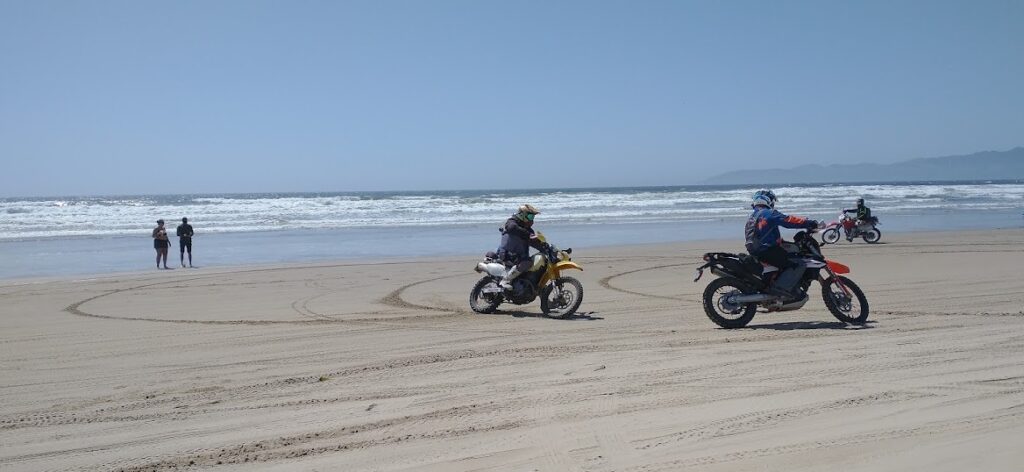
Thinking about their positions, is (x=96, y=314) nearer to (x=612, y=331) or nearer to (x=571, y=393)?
(x=612, y=331)

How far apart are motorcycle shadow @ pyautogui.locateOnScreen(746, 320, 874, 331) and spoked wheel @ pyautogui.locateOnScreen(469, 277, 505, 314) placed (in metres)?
3.26

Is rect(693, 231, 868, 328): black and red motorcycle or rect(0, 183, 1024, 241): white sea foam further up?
rect(693, 231, 868, 328): black and red motorcycle

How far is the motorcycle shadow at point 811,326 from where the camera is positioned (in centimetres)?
805

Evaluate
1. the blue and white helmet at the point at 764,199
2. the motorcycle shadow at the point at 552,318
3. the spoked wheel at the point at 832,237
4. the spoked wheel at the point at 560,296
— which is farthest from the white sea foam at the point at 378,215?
the blue and white helmet at the point at 764,199

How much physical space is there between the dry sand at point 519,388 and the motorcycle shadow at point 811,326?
49mm

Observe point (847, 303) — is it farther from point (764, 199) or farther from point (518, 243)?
point (518, 243)

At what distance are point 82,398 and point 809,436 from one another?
186 inches

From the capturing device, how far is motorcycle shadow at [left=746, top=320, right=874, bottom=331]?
8055 mm

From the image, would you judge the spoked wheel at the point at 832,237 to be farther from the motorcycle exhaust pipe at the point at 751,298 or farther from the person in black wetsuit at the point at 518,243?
→ the motorcycle exhaust pipe at the point at 751,298

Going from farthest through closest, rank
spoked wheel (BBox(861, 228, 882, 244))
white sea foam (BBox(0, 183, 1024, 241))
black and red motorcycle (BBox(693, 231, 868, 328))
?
white sea foam (BBox(0, 183, 1024, 241)) → spoked wheel (BBox(861, 228, 882, 244)) → black and red motorcycle (BBox(693, 231, 868, 328))

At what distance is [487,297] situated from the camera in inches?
413

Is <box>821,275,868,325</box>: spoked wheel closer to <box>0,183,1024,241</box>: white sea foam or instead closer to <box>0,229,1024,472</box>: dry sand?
<box>0,229,1024,472</box>: dry sand

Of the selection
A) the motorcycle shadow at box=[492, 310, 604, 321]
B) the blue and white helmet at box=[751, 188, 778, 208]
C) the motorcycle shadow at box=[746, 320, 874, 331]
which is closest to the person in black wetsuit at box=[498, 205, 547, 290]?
the motorcycle shadow at box=[492, 310, 604, 321]

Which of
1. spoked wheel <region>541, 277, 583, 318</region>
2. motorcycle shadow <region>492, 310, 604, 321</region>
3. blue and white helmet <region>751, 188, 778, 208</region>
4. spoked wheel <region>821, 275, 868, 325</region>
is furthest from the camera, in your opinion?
spoked wheel <region>541, 277, 583, 318</region>
